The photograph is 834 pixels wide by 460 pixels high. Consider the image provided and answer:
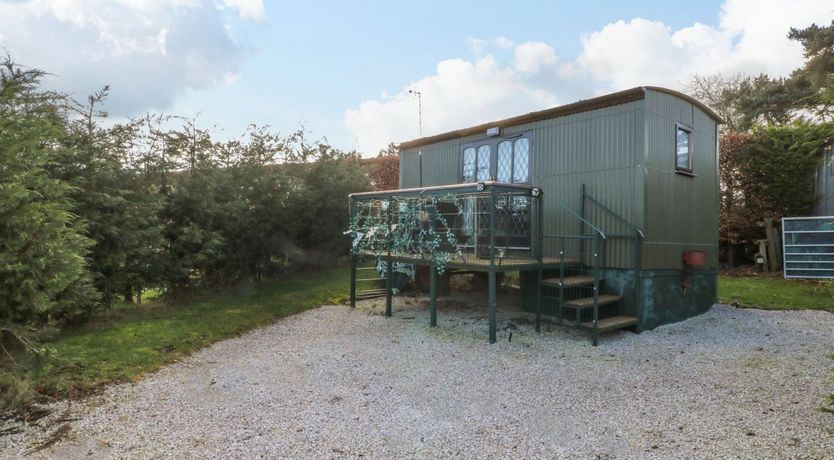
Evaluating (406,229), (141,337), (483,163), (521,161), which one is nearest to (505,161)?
(521,161)

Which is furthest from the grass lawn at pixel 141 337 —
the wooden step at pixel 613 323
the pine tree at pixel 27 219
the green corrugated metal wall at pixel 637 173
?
the wooden step at pixel 613 323

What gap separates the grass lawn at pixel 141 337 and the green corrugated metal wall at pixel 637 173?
14.7 ft

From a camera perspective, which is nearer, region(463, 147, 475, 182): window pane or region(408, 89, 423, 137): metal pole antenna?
region(463, 147, 475, 182): window pane

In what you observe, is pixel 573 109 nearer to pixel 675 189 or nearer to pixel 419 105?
pixel 675 189

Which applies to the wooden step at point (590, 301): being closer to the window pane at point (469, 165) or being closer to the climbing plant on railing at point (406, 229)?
the climbing plant on railing at point (406, 229)

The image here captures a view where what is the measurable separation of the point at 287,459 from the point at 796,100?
720 inches

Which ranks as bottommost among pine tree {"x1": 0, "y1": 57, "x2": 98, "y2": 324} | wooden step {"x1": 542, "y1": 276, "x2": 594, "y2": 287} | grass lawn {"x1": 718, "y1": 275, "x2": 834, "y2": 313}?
grass lawn {"x1": 718, "y1": 275, "x2": 834, "y2": 313}

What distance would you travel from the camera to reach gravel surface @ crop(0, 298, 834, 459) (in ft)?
10.6

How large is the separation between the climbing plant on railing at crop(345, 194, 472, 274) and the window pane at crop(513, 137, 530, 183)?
102 centimetres

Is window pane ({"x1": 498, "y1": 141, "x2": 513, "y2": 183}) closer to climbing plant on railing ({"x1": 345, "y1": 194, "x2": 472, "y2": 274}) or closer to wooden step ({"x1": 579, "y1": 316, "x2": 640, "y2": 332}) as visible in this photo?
climbing plant on railing ({"x1": 345, "y1": 194, "x2": 472, "y2": 274})

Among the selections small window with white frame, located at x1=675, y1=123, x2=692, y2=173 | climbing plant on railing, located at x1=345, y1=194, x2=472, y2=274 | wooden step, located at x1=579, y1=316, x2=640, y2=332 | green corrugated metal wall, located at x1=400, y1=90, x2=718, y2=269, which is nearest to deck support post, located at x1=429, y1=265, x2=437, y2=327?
climbing plant on railing, located at x1=345, y1=194, x2=472, y2=274

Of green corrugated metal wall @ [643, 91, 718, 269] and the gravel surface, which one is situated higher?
green corrugated metal wall @ [643, 91, 718, 269]

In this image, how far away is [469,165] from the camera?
28.3 feet

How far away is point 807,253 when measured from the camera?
988 cm
